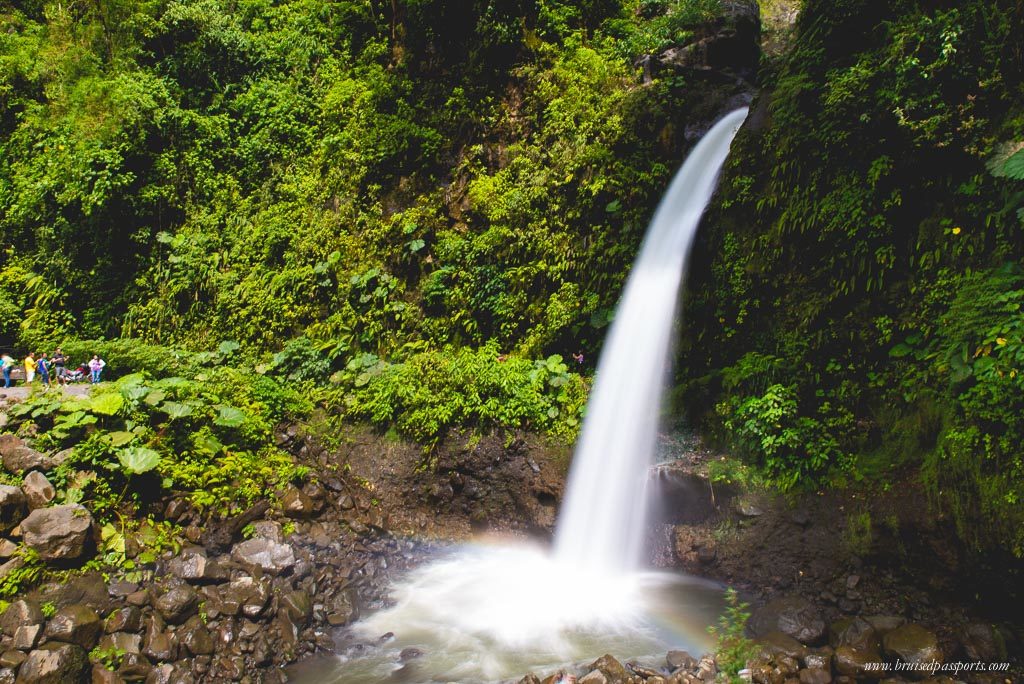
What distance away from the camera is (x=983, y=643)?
16.7 ft

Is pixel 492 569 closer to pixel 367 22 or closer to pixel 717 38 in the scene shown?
pixel 717 38

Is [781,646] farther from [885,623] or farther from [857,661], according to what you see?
[885,623]

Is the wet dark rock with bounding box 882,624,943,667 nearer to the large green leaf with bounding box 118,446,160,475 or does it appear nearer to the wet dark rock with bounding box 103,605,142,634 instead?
the wet dark rock with bounding box 103,605,142,634

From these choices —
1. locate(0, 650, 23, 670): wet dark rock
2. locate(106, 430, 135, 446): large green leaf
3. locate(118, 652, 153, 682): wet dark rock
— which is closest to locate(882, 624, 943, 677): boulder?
locate(118, 652, 153, 682): wet dark rock

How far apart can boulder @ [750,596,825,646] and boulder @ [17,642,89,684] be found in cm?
647

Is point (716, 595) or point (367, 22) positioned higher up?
point (367, 22)

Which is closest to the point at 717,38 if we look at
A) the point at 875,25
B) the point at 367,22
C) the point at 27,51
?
the point at 875,25

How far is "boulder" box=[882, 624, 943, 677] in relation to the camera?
4961 mm

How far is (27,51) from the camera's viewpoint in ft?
48.1

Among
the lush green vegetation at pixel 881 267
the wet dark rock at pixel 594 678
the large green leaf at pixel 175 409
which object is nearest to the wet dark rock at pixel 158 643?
the large green leaf at pixel 175 409

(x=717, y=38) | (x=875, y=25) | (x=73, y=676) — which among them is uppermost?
(x=717, y=38)

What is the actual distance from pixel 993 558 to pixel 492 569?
552 centimetres

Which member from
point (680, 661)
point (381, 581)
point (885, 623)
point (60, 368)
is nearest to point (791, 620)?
point (885, 623)

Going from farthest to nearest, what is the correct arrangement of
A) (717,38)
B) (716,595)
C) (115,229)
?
(115,229) → (717,38) → (716,595)
